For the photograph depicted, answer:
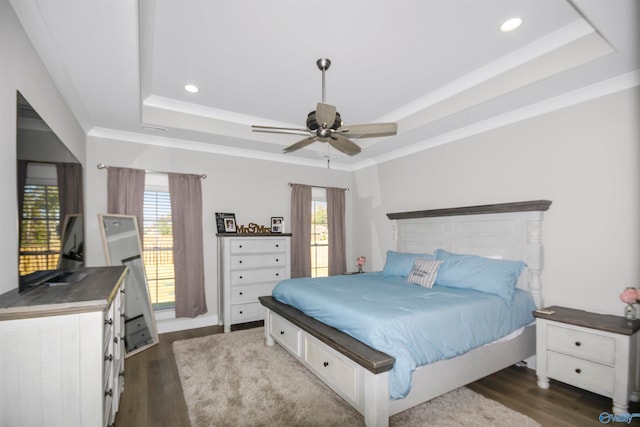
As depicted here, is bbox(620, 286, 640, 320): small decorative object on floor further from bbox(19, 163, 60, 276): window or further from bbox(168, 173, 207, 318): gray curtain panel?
bbox(168, 173, 207, 318): gray curtain panel

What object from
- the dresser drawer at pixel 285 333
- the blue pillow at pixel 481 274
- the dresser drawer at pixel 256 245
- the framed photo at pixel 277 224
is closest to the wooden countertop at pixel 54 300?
the dresser drawer at pixel 285 333

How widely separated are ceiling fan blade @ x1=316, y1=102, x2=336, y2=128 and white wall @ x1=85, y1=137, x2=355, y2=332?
2.65 meters

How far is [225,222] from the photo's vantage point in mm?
4570

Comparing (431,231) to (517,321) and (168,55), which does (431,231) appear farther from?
(168,55)

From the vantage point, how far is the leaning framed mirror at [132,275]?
3490mm

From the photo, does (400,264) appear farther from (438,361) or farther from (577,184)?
(577,184)

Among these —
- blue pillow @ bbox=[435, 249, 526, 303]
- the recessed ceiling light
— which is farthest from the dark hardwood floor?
the recessed ceiling light

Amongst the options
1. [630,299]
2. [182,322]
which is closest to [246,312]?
[182,322]

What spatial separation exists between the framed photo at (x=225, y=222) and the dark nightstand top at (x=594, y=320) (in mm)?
3804

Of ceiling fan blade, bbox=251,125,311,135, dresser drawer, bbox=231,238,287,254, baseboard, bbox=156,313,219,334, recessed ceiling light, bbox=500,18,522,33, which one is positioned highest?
recessed ceiling light, bbox=500,18,522,33

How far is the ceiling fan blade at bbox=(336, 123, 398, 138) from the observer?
105 inches

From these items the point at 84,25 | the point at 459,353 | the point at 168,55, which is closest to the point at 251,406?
the point at 459,353

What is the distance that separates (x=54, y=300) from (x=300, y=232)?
3904 millimetres

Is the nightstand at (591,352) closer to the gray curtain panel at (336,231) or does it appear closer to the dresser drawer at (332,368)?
the dresser drawer at (332,368)
